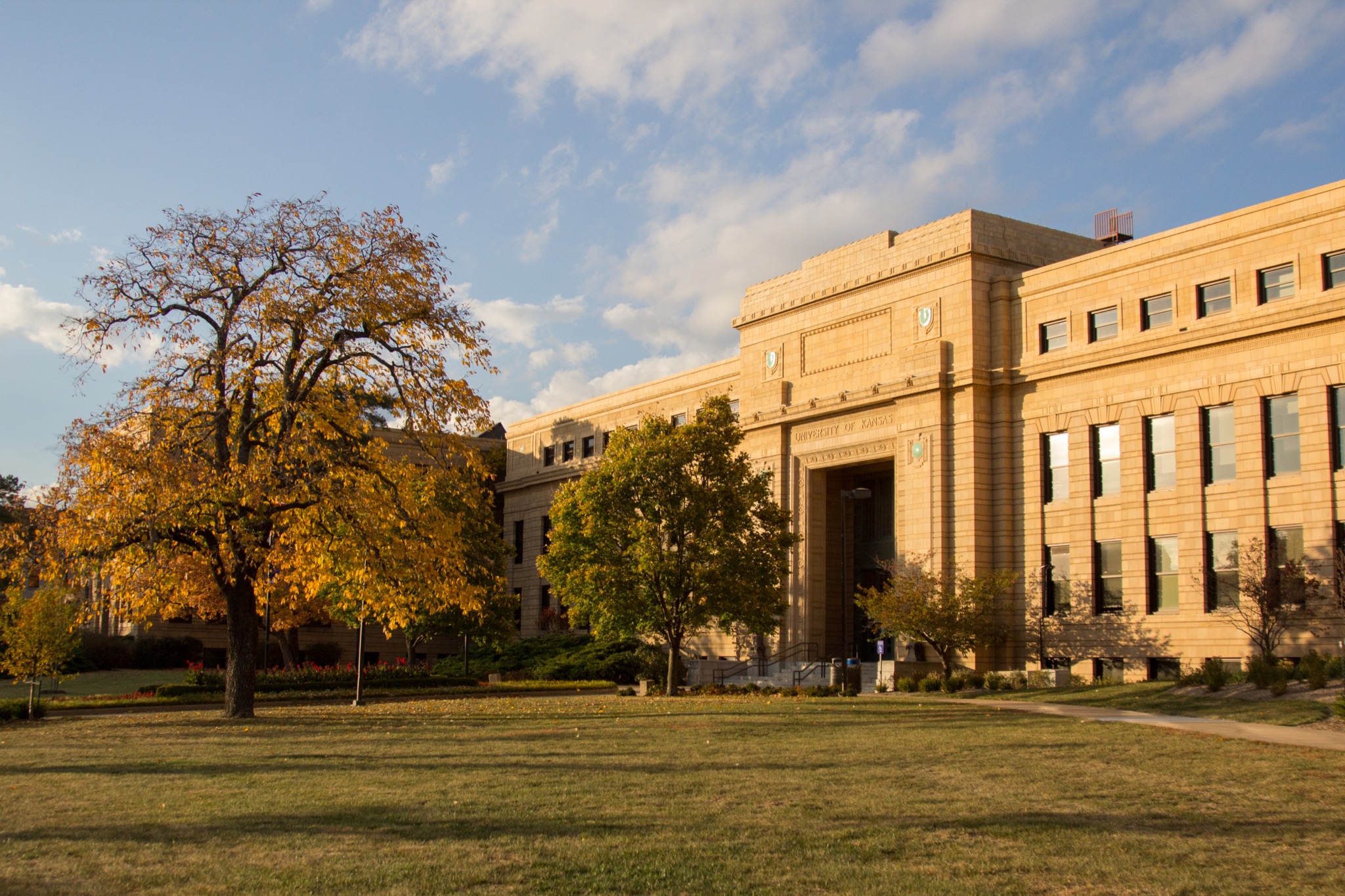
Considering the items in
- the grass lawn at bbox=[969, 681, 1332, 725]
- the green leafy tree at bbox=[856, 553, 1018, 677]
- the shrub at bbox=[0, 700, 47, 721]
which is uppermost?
the green leafy tree at bbox=[856, 553, 1018, 677]

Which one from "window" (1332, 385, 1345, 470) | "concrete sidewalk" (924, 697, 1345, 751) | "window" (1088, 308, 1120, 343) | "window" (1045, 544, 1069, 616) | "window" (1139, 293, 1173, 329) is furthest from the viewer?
"window" (1045, 544, 1069, 616)

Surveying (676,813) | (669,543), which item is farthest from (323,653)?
(676,813)

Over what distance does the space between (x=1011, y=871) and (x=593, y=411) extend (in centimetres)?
5983

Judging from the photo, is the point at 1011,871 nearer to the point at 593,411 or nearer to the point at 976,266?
the point at 976,266

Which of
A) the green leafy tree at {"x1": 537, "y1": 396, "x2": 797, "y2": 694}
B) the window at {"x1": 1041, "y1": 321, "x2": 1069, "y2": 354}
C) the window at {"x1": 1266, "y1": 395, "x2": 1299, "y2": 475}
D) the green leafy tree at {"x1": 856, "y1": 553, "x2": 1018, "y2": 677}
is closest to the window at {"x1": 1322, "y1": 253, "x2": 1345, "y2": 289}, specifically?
the window at {"x1": 1266, "y1": 395, "x2": 1299, "y2": 475}

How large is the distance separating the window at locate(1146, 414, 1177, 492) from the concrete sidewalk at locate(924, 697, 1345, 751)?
13421mm

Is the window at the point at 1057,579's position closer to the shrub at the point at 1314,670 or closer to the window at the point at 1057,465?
the window at the point at 1057,465

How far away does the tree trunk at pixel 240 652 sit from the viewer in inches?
952

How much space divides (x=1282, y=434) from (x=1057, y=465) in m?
8.04

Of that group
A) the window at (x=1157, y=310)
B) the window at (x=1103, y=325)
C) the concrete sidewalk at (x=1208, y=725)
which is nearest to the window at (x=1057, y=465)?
the window at (x=1103, y=325)

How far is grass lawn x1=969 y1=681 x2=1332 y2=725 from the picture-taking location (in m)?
22.1

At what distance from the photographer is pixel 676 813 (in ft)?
37.1

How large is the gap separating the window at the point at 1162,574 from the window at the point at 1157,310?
23.5 ft

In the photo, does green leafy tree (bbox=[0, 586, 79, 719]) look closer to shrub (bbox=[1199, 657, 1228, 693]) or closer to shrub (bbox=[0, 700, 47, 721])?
shrub (bbox=[0, 700, 47, 721])
